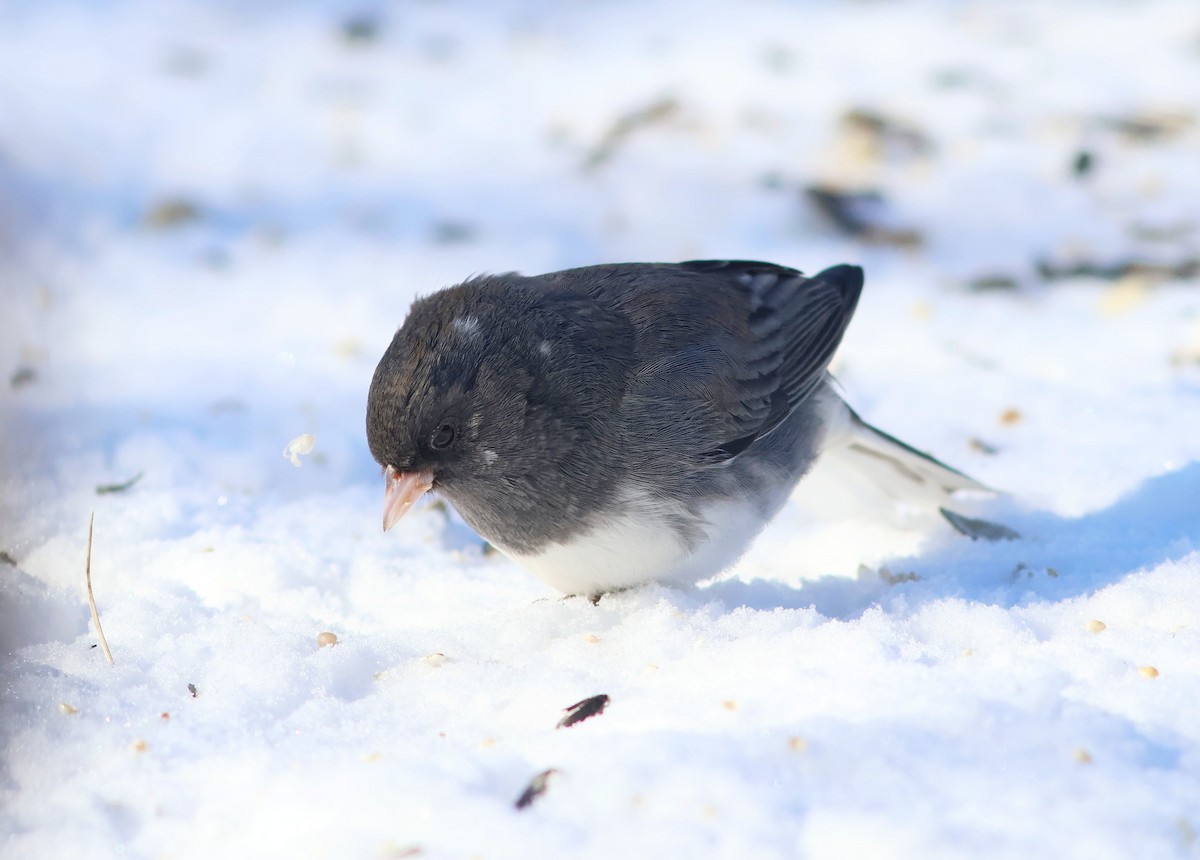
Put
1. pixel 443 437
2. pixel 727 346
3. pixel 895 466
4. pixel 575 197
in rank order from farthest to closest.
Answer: pixel 575 197 < pixel 895 466 < pixel 727 346 < pixel 443 437

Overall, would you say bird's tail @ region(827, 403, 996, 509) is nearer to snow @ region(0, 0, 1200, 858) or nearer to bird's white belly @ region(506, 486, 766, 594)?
snow @ region(0, 0, 1200, 858)

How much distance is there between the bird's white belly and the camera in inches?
86.4

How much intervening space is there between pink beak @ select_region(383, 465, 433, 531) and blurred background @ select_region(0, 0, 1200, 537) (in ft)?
3.09

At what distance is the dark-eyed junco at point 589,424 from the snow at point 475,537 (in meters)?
0.15

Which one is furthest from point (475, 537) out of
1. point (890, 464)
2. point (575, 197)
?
point (575, 197)

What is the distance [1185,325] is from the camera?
356 centimetres

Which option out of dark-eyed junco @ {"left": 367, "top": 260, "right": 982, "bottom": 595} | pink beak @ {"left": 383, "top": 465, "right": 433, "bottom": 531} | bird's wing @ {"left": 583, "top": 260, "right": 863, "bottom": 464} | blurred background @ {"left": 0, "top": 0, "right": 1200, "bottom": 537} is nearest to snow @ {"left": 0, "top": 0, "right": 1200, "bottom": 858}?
blurred background @ {"left": 0, "top": 0, "right": 1200, "bottom": 537}

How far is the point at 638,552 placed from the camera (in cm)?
221

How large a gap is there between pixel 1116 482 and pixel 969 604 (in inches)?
A: 35.5

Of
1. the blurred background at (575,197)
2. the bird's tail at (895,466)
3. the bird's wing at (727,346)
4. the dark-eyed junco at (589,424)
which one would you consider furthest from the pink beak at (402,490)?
the bird's tail at (895,466)

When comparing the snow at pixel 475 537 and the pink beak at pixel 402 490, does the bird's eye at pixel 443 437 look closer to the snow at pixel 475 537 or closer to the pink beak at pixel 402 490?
the pink beak at pixel 402 490

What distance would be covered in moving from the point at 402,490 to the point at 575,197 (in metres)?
2.47

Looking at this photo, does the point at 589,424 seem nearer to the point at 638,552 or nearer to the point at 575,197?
the point at 638,552

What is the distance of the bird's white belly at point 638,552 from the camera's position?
220 cm
